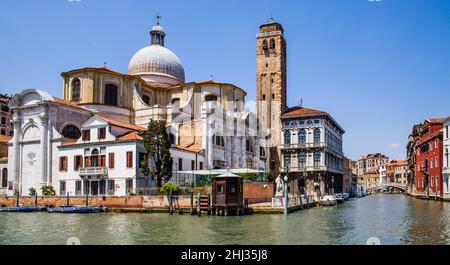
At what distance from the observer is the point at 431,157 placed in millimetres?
43938

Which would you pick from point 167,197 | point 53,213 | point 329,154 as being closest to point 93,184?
point 53,213

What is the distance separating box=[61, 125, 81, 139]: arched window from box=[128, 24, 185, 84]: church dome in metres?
13.2

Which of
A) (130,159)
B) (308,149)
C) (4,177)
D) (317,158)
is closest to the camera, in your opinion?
(130,159)

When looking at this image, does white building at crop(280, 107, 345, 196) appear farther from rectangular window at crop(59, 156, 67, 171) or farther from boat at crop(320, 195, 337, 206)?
rectangular window at crop(59, 156, 67, 171)

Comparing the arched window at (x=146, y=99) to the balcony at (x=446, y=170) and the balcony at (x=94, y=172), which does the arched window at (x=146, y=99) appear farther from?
the balcony at (x=446, y=170)

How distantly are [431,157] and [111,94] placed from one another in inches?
1255

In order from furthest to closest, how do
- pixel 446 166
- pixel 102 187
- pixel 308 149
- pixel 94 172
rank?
pixel 308 149
pixel 446 166
pixel 102 187
pixel 94 172

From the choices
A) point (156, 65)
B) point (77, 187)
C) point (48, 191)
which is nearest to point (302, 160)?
point (156, 65)

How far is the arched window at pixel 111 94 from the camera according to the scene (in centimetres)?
4344

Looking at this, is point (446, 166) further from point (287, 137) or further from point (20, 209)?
point (20, 209)

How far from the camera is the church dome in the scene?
5041cm

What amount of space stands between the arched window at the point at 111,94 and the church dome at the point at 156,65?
664 cm

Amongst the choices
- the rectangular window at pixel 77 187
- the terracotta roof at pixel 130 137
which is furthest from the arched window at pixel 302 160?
the rectangular window at pixel 77 187
